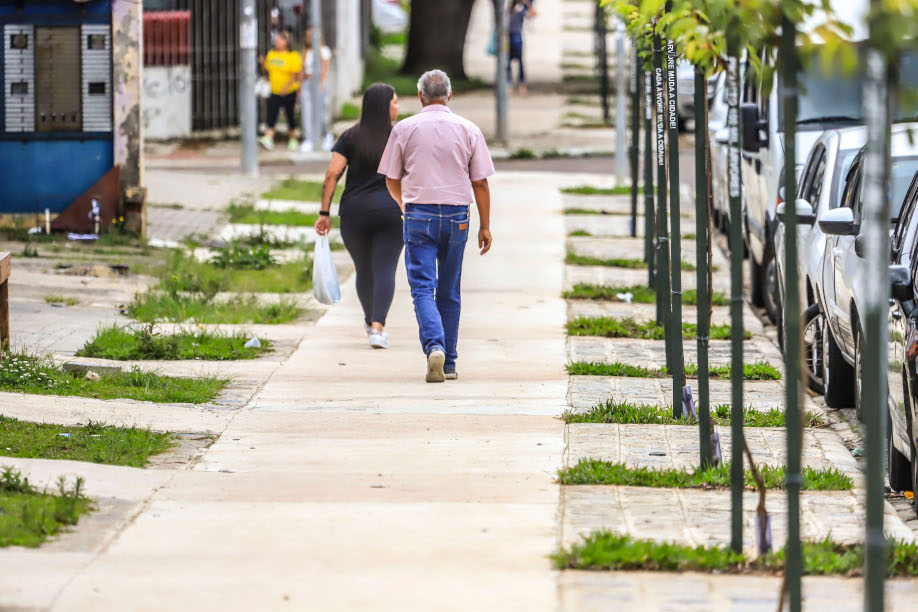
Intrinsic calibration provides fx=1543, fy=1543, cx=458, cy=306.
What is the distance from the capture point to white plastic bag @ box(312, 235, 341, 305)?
32.7 ft

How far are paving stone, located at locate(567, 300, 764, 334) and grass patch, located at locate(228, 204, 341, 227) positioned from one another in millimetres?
4903

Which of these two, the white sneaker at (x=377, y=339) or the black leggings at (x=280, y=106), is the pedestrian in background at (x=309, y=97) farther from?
the white sneaker at (x=377, y=339)

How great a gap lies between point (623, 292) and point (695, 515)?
6.63 meters

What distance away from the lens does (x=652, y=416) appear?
26.0ft

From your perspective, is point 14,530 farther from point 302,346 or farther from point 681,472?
point 302,346

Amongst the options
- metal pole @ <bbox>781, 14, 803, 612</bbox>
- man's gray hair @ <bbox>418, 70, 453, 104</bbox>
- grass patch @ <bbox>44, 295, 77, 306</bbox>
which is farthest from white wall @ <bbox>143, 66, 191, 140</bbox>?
metal pole @ <bbox>781, 14, 803, 612</bbox>

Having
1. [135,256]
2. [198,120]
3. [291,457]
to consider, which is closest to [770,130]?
[135,256]

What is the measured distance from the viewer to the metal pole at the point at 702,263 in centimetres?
640

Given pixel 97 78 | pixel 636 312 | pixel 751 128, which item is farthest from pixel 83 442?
pixel 97 78

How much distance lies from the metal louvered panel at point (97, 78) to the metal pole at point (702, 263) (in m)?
8.99

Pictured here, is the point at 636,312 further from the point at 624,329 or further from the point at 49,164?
the point at 49,164

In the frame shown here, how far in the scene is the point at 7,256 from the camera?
9.36 m

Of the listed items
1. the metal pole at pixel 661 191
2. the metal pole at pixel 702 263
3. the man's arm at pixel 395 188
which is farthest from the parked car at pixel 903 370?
the man's arm at pixel 395 188

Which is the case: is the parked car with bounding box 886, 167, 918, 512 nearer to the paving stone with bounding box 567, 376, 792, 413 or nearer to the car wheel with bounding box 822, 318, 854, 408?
the paving stone with bounding box 567, 376, 792, 413
